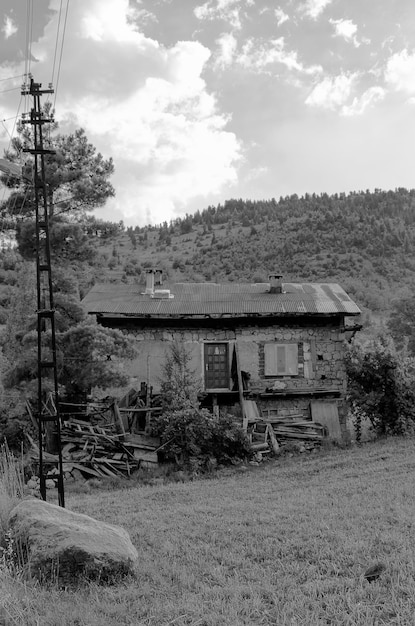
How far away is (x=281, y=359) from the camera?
18.4 metres

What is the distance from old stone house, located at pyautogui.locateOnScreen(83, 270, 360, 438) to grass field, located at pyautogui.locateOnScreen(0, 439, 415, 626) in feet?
25.2

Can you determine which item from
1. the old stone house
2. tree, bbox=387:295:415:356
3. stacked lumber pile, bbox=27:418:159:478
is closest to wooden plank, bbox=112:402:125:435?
stacked lumber pile, bbox=27:418:159:478

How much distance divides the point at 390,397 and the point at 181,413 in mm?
7192

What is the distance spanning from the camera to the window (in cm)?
1825

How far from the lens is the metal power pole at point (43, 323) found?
26.7ft

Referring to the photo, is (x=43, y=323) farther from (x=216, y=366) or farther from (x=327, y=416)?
(x=327, y=416)

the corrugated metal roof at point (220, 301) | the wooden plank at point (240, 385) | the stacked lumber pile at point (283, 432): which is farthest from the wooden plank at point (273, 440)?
the corrugated metal roof at point (220, 301)

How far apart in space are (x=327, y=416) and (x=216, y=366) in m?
4.27

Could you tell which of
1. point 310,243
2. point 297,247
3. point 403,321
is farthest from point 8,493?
point 310,243

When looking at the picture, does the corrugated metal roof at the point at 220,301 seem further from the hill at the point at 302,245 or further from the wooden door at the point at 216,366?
the hill at the point at 302,245

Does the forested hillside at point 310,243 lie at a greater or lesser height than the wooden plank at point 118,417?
greater

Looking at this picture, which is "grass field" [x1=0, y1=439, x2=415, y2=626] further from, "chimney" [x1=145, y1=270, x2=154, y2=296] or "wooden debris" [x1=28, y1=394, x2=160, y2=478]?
"chimney" [x1=145, y1=270, x2=154, y2=296]

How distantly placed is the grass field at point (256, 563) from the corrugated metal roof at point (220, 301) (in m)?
8.29

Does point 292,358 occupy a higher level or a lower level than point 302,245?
lower
